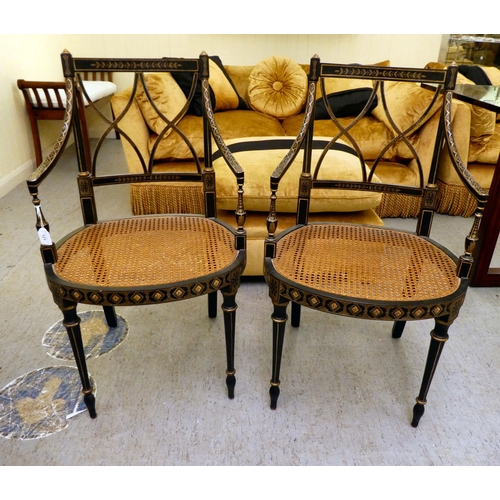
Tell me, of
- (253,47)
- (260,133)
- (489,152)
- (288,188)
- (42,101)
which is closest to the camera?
(288,188)

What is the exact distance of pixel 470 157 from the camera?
2.55 metres

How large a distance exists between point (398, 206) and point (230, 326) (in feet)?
5.60

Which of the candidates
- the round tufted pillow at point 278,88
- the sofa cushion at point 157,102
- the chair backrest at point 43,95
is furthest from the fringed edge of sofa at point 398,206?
the chair backrest at point 43,95

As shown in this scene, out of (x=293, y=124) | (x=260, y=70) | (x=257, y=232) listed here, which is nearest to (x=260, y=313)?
(x=257, y=232)

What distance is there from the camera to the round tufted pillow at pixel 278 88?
3.15m

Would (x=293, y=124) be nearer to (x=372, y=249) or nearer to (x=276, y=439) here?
(x=372, y=249)

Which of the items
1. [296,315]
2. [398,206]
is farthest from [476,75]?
[296,315]

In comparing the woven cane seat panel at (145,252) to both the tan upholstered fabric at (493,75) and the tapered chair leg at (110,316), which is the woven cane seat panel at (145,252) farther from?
the tan upholstered fabric at (493,75)

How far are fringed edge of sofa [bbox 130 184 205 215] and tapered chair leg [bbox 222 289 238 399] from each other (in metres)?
1.16

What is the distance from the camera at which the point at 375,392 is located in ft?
4.52

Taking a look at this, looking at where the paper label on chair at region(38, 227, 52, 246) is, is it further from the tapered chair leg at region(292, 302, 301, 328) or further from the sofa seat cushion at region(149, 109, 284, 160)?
the sofa seat cushion at region(149, 109, 284, 160)

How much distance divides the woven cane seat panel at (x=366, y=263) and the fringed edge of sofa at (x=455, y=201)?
4.74 ft

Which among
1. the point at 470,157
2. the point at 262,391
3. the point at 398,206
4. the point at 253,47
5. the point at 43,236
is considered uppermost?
the point at 253,47

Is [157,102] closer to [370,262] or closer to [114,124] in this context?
[114,124]
